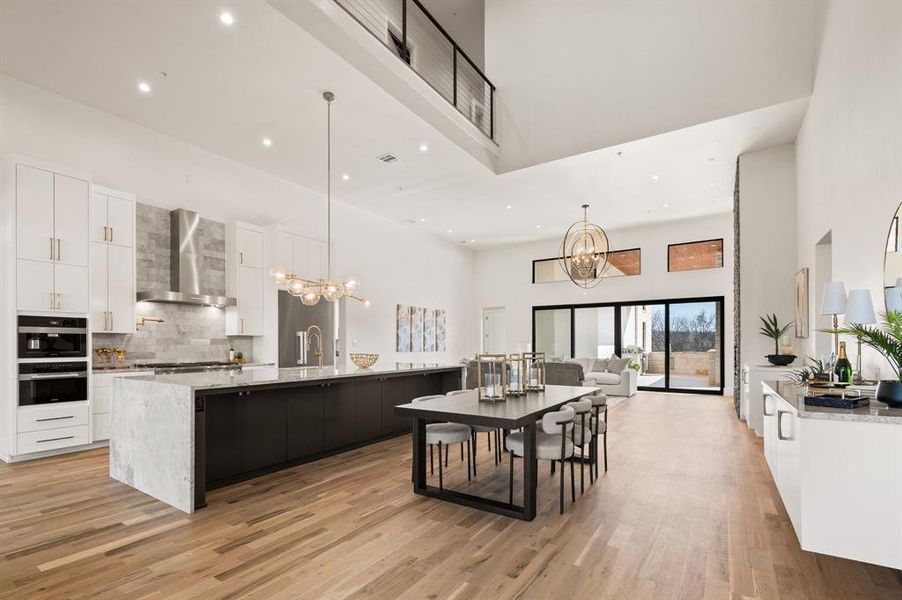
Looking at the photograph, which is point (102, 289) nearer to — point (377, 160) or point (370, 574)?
point (377, 160)

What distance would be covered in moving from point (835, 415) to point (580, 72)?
585 cm

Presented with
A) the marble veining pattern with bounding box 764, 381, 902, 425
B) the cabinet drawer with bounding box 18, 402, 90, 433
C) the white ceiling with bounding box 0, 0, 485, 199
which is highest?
the white ceiling with bounding box 0, 0, 485, 199

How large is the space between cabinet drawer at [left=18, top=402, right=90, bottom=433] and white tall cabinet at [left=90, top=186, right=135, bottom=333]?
92cm

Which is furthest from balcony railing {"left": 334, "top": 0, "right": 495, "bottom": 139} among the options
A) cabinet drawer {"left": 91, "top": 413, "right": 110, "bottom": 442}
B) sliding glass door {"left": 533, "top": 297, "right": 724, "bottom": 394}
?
sliding glass door {"left": 533, "top": 297, "right": 724, "bottom": 394}

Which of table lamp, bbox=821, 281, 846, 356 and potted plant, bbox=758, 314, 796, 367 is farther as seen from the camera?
potted plant, bbox=758, 314, 796, 367

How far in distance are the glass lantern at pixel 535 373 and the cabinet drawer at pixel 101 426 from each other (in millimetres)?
4911

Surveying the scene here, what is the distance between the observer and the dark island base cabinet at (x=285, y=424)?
389 centimetres

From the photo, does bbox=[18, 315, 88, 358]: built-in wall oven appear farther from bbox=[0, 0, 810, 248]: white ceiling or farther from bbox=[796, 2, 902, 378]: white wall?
bbox=[796, 2, 902, 378]: white wall

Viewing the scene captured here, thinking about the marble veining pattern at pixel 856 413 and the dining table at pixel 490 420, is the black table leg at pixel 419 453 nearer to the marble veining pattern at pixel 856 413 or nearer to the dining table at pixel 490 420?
the dining table at pixel 490 420

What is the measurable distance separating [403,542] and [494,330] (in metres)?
11.0

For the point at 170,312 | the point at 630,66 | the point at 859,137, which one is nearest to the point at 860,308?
the point at 859,137

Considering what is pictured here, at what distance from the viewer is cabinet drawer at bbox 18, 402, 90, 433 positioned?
15.8 feet

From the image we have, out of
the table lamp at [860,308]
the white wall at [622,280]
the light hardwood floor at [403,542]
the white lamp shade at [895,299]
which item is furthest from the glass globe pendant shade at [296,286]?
the white wall at [622,280]

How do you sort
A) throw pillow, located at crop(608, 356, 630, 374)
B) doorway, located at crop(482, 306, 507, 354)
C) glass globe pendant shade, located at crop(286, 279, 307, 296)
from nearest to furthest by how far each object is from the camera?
glass globe pendant shade, located at crop(286, 279, 307, 296)
throw pillow, located at crop(608, 356, 630, 374)
doorway, located at crop(482, 306, 507, 354)
